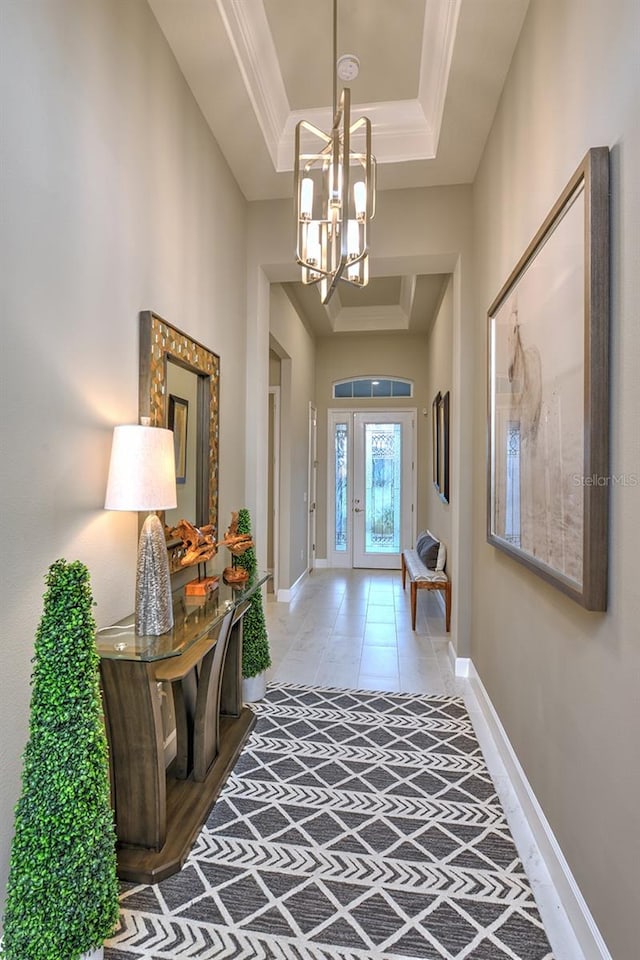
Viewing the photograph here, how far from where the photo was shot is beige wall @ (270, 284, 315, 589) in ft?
17.3

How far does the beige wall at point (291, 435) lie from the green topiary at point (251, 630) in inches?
94.8

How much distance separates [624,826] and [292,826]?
1280mm

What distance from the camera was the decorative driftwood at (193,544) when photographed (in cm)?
216

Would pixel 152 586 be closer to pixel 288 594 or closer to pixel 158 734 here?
pixel 158 734

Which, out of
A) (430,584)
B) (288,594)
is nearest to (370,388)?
(288,594)

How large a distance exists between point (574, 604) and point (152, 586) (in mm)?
1428

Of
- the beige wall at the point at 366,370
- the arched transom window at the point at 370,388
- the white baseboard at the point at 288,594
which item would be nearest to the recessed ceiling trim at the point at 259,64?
the white baseboard at the point at 288,594

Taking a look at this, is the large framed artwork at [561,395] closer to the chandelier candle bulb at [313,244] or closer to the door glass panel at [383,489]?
the chandelier candle bulb at [313,244]

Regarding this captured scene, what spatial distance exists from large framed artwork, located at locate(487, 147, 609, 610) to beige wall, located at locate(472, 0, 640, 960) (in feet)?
0.14

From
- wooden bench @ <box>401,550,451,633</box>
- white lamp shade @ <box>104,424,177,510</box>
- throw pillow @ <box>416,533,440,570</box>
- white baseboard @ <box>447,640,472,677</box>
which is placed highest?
white lamp shade @ <box>104,424,177,510</box>

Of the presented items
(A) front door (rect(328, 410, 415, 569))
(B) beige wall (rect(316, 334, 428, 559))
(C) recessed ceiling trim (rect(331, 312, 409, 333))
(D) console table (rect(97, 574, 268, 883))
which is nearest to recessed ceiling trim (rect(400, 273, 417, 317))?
(C) recessed ceiling trim (rect(331, 312, 409, 333))

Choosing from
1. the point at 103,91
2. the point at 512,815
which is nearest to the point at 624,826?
the point at 512,815

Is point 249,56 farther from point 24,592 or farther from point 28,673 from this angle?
point 28,673

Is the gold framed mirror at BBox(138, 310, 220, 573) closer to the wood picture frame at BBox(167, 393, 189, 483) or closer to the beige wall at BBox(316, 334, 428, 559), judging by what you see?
the wood picture frame at BBox(167, 393, 189, 483)
